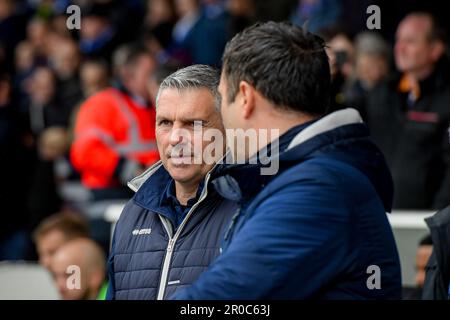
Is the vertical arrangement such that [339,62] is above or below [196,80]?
below

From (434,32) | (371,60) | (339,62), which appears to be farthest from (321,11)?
(339,62)

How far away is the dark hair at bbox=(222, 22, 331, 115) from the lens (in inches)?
107

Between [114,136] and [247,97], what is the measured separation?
16.9 ft

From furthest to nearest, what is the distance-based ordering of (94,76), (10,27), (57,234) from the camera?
(10,27), (94,76), (57,234)

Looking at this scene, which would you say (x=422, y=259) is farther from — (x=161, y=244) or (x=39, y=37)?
(x=39, y=37)

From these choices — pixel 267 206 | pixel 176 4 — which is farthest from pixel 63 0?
pixel 267 206

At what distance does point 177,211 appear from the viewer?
11.2 feet

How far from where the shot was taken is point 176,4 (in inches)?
449

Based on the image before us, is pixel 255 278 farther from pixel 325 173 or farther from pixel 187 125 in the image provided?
pixel 187 125

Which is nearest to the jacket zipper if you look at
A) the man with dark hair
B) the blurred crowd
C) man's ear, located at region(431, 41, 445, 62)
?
the man with dark hair

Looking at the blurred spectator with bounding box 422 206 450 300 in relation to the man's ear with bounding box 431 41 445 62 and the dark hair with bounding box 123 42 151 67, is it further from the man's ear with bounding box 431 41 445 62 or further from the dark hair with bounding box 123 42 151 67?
the dark hair with bounding box 123 42 151 67

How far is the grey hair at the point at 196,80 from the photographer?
3406 millimetres

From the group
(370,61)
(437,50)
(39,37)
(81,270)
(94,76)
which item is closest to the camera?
(81,270)

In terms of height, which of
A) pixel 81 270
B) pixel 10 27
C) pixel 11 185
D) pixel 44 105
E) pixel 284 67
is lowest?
pixel 11 185
